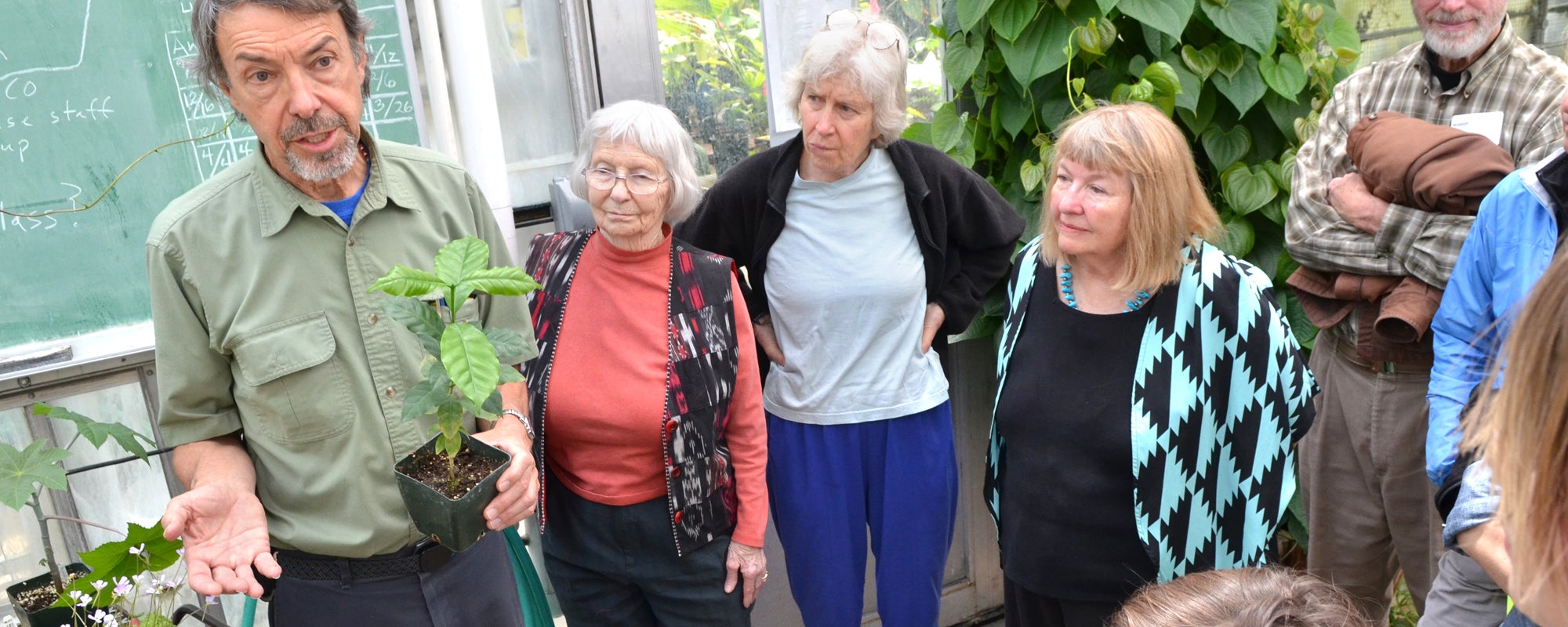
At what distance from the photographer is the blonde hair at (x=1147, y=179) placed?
1.96 metres

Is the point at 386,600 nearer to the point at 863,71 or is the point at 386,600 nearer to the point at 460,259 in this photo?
the point at 460,259

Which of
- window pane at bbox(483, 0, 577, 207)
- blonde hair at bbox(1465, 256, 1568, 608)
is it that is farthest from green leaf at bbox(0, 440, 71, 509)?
blonde hair at bbox(1465, 256, 1568, 608)

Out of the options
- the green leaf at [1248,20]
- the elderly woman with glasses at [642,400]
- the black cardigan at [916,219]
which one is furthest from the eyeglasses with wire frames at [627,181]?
the green leaf at [1248,20]

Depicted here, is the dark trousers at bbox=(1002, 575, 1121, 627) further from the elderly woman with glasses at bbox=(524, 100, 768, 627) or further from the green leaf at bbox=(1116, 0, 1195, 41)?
the green leaf at bbox=(1116, 0, 1195, 41)

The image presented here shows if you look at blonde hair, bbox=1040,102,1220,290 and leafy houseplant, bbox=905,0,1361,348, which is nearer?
blonde hair, bbox=1040,102,1220,290

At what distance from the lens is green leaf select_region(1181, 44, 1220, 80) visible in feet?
9.25

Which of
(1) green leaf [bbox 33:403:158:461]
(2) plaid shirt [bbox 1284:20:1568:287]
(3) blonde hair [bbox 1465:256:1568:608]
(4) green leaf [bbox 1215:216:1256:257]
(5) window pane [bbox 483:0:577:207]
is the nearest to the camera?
(3) blonde hair [bbox 1465:256:1568:608]

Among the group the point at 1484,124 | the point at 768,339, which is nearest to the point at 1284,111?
the point at 1484,124

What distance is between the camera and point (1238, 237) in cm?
295

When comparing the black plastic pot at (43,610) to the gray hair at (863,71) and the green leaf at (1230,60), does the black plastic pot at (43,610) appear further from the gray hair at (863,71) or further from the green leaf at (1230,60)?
the green leaf at (1230,60)

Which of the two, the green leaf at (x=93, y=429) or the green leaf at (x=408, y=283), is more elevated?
the green leaf at (x=408, y=283)

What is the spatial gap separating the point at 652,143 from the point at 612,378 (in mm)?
465

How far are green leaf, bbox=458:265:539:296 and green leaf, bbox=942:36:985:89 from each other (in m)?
1.73

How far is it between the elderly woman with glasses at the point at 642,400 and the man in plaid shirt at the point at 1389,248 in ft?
4.32
